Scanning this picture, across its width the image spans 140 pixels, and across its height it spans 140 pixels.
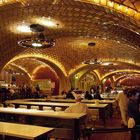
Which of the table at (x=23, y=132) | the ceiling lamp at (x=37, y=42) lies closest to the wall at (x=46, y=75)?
the ceiling lamp at (x=37, y=42)

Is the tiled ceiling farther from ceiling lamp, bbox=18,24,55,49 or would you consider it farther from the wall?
the wall

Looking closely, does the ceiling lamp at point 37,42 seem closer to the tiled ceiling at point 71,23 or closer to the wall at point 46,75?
the tiled ceiling at point 71,23

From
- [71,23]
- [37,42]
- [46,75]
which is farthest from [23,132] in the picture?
[46,75]

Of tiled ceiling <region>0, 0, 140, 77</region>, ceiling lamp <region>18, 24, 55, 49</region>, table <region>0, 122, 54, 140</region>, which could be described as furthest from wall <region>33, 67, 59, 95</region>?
table <region>0, 122, 54, 140</region>

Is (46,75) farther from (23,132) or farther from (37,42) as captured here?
(23,132)

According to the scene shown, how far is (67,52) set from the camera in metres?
18.3

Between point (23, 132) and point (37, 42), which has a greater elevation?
point (37, 42)

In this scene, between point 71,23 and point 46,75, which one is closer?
point 71,23

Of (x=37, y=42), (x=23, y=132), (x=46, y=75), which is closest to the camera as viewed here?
(x=23, y=132)

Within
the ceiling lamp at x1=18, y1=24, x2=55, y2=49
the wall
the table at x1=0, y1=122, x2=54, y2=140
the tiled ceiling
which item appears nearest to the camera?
the table at x1=0, y1=122, x2=54, y2=140

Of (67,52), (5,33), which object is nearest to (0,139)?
(5,33)

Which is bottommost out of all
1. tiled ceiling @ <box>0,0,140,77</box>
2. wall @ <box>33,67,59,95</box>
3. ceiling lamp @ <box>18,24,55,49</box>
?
wall @ <box>33,67,59,95</box>

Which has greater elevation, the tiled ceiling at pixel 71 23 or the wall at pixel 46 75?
the tiled ceiling at pixel 71 23

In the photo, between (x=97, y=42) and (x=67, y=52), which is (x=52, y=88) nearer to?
(x=67, y=52)
